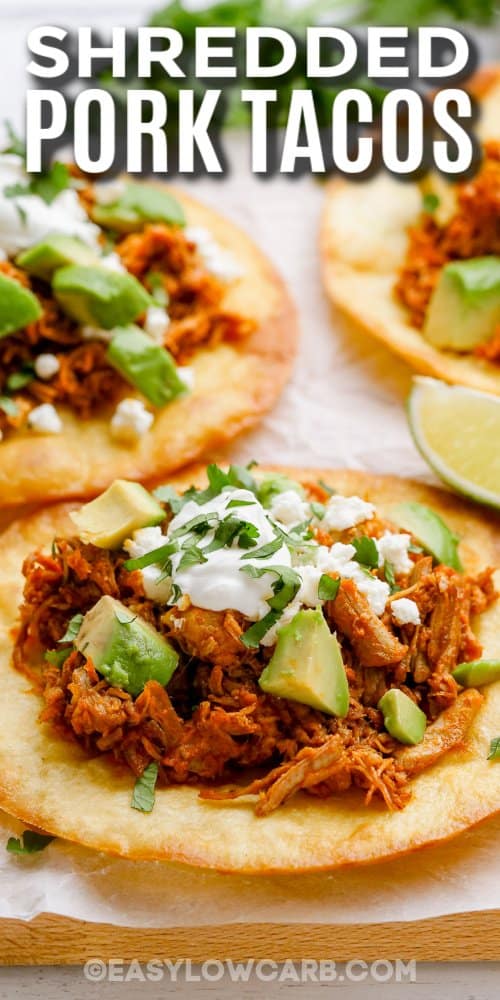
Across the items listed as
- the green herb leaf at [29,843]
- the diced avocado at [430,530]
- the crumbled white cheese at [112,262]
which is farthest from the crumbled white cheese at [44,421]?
the green herb leaf at [29,843]

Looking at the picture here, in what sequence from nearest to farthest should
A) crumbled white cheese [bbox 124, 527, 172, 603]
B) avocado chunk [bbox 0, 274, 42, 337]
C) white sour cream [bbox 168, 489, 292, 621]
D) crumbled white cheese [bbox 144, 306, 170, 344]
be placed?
white sour cream [bbox 168, 489, 292, 621] → crumbled white cheese [bbox 124, 527, 172, 603] → avocado chunk [bbox 0, 274, 42, 337] → crumbled white cheese [bbox 144, 306, 170, 344]

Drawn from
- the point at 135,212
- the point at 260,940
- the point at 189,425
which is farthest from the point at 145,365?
the point at 260,940

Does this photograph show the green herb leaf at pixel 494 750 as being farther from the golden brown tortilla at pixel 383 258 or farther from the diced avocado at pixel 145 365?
the diced avocado at pixel 145 365

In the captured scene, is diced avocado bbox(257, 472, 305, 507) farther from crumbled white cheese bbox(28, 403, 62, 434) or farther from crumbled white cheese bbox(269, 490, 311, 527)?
crumbled white cheese bbox(28, 403, 62, 434)

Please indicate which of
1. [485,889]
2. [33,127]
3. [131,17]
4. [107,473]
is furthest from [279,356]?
[131,17]

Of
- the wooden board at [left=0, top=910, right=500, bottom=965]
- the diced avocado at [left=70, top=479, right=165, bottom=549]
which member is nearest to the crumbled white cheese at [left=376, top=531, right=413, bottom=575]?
the diced avocado at [left=70, top=479, right=165, bottom=549]
